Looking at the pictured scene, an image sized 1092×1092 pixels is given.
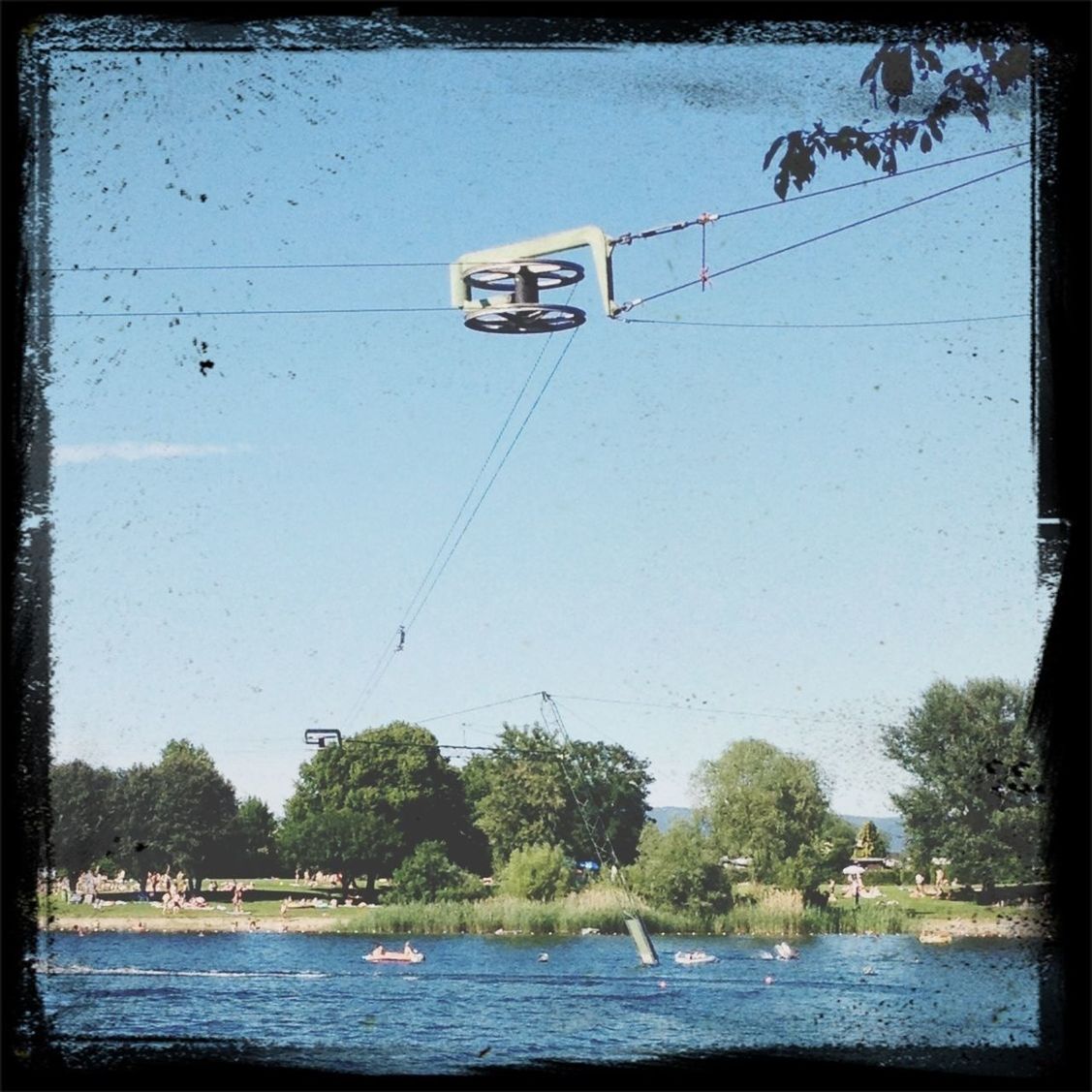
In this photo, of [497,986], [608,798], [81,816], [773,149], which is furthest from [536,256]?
[497,986]

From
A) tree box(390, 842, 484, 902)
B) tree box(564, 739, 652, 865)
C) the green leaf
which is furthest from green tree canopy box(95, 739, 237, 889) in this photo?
the green leaf

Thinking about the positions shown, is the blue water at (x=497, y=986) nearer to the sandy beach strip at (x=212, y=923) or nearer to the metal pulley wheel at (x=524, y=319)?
the sandy beach strip at (x=212, y=923)

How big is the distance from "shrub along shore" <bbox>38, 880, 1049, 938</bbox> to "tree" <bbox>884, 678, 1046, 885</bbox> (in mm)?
725

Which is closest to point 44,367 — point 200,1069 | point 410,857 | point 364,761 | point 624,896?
point 200,1069

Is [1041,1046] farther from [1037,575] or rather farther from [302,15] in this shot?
[302,15]

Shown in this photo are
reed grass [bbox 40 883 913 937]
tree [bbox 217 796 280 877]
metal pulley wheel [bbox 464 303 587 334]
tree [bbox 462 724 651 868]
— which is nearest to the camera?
metal pulley wheel [bbox 464 303 587 334]

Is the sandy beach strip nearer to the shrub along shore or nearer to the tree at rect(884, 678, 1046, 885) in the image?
the shrub along shore

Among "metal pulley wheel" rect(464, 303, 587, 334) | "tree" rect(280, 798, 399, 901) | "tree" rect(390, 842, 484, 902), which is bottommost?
"tree" rect(390, 842, 484, 902)

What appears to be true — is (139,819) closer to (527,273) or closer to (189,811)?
(189,811)

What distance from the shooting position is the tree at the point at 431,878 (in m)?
13.0

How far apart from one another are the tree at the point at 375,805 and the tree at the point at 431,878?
80 millimetres

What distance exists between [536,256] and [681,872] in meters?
8.42

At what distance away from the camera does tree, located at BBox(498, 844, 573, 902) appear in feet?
42.5

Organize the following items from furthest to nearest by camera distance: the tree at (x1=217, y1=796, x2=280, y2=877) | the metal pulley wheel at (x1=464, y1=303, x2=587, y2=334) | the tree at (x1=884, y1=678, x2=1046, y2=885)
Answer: the tree at (x1=217, y1=796, x2=280, y2=877) → the tree at (x1=884, y1=678, x2=1046, y2=885) → the metal pulley wheel at (x1=464, y1=303, x2=587, y2=334)
